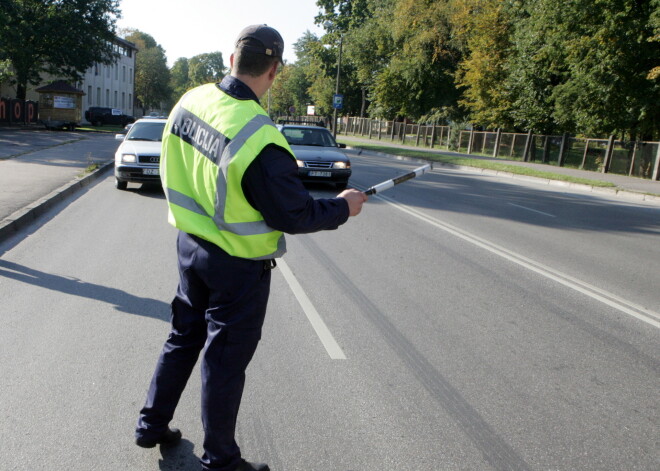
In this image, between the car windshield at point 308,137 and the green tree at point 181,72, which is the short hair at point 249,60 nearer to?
the car windshield at point 308,137

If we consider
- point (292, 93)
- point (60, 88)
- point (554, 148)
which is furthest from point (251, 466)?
point (292, 93)

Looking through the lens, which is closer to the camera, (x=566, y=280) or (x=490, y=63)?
(x=566, y=280)

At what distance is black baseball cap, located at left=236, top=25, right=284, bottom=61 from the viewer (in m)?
2.56

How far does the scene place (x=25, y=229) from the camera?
28.7 ft

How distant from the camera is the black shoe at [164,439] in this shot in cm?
300

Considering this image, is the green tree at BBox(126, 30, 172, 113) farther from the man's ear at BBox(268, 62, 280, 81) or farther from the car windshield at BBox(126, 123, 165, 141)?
the man's ear at BBox(268, 62, 280, 81)

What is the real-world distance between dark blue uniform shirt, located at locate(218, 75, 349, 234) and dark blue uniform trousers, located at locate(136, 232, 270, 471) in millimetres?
252

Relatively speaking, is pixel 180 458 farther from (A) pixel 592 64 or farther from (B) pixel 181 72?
(B) pixel 181 72

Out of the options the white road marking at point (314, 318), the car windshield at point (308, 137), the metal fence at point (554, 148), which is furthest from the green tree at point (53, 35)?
the white road marking at point (314, 318)

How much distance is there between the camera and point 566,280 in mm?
7016

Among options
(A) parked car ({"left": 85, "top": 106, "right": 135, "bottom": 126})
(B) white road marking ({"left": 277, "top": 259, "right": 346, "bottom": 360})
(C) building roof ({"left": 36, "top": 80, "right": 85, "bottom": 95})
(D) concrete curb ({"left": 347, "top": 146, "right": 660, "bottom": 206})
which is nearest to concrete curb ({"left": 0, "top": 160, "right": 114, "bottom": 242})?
(B) white road marking ({"left": 277, "top": 259, "right": 346, "bottom": 360})

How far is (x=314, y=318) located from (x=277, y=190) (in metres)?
2.93

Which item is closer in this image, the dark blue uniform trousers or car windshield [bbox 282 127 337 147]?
the dark blue uniform trousers

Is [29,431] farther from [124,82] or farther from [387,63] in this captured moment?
[124,82]
